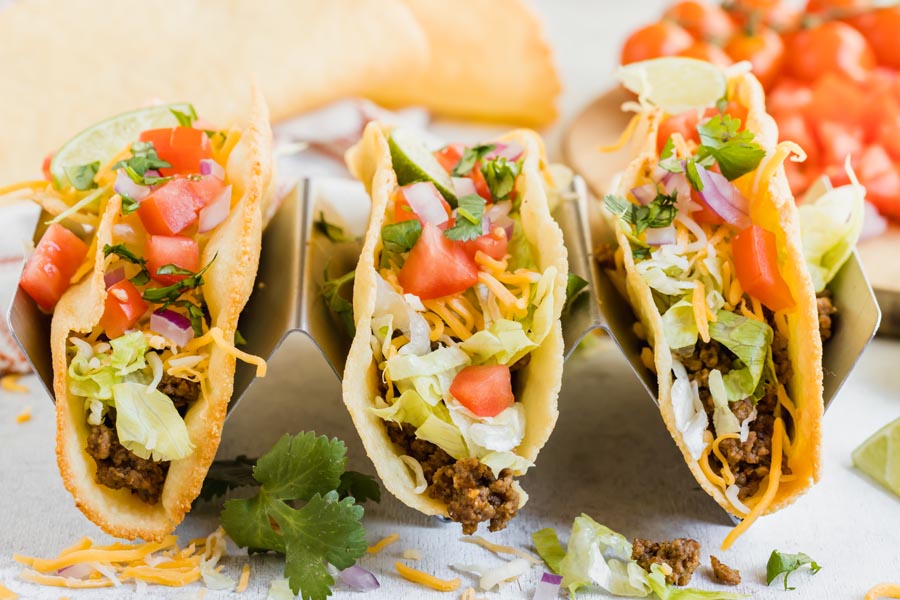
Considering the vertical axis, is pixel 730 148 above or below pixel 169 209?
below

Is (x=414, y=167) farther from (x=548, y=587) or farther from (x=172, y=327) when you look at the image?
(x=548, y=587)

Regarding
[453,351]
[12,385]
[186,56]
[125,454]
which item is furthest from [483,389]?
[186,56]

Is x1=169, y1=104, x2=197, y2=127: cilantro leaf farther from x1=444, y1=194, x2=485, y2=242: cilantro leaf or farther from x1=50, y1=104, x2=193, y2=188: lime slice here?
x1=444, y1=194, x2=485, y2=242: cilantro leaf

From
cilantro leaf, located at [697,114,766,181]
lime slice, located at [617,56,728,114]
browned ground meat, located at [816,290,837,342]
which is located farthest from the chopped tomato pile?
cilantro leaf, located at [697,114,766,181]

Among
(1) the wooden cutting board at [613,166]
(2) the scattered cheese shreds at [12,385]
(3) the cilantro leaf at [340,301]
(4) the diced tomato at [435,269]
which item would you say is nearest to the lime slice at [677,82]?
(1) the wooden cutting board at [613,166]

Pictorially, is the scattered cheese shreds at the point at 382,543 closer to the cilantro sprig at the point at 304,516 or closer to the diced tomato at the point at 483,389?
the cilantro sprig at the point at 304,516

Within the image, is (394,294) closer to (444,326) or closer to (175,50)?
(444,326)
